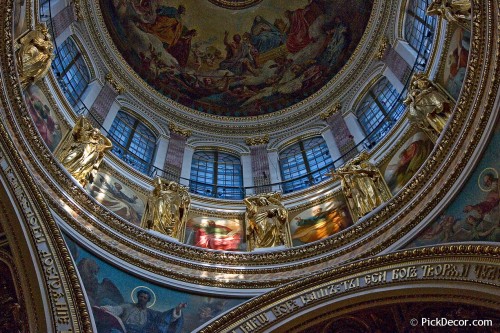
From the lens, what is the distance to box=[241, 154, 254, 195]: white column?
18.7 meters

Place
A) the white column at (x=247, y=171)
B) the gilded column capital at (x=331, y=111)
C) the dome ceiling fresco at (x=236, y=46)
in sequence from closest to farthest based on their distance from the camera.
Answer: the white column at (x=247, y=171) < the gilded column capital at (x=331, y=111) < the dome ceiling fresco at (x=236, y=46)

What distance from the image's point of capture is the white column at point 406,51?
17.6m

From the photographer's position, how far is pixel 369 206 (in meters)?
14.2

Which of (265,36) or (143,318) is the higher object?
(265,36)

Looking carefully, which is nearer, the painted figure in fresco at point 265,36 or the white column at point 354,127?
the white column at point 354,127

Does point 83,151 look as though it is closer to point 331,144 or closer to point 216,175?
point 216,175

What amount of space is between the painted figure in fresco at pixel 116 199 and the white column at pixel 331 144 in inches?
256

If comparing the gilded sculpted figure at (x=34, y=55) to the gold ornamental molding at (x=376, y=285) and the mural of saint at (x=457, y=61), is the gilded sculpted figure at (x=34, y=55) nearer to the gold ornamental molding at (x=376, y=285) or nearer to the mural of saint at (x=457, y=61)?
the gold ornamental molding at (x=376, y=285)

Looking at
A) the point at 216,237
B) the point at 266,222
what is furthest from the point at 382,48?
the point at 216,237

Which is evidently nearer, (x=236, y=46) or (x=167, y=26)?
(x=167, y=26)

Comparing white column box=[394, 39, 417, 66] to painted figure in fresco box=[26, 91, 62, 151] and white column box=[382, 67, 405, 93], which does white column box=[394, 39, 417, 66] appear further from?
painted figure in fresco box=[26, 91, 62, 151]

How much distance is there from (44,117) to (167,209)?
12.9ft

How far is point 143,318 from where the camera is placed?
11.8m

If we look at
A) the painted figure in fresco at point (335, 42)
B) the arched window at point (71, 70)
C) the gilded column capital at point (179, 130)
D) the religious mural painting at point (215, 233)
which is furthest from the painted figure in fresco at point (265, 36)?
the religious mural painting at point (215, 233)
